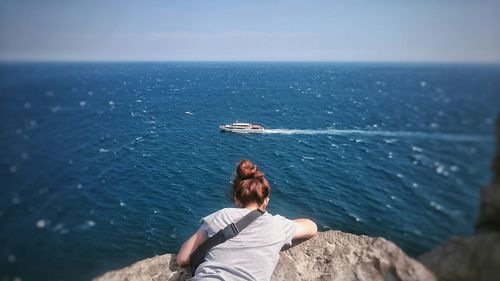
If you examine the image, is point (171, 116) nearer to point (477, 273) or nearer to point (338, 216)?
point (338, 216)

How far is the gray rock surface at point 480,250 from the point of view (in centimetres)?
376

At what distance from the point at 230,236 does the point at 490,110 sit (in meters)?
3.80

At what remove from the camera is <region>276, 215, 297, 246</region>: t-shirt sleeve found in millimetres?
4945

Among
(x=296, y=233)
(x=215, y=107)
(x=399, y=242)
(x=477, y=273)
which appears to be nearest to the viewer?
(x=477, y=273)

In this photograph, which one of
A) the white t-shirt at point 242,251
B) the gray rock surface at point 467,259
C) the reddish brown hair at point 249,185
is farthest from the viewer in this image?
the reddish brown hair at point 249,185

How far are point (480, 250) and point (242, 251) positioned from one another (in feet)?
9.77

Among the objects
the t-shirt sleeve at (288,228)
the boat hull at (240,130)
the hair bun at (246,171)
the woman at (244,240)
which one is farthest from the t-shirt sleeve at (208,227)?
the boat hull at (240,130)

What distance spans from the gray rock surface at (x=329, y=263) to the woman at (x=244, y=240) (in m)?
0.95

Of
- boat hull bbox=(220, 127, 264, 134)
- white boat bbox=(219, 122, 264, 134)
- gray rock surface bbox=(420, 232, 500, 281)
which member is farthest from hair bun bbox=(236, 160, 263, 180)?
white boat bbox=(219, 122, 264, 134)

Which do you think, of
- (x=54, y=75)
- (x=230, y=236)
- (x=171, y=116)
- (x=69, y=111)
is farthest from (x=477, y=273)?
(x=171, y=116)

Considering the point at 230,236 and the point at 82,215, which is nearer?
the point at 230,236

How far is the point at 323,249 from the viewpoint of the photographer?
5.95m

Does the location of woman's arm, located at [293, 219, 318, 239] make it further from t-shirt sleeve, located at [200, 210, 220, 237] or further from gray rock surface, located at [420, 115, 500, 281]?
gray rock surface, located at [420, 115, 500, 281]

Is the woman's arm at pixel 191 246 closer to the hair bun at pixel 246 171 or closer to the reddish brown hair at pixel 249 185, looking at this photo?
the reddish brown hair at pixel 249 185
